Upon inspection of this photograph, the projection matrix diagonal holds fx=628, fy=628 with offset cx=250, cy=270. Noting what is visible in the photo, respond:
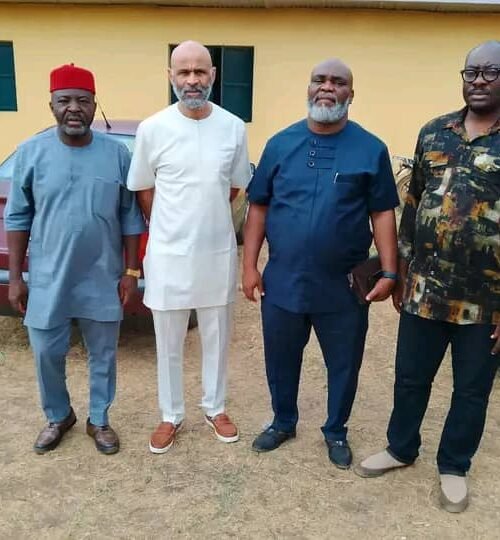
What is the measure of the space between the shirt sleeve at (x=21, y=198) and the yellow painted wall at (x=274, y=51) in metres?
7.16

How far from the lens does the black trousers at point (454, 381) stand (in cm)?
266

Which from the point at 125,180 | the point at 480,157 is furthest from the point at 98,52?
the point at 480,157

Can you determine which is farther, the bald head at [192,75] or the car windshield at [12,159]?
the car windshield at [12,159]

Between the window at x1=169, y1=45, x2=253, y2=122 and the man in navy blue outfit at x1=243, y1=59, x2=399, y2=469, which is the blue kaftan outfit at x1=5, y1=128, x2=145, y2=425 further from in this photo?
the window at x1=169, y1=45, x2=253, y2=122

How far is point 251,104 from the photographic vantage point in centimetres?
977

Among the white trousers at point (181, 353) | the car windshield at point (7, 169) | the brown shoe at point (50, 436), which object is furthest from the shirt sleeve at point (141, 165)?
the car windshield at point (7, 169)

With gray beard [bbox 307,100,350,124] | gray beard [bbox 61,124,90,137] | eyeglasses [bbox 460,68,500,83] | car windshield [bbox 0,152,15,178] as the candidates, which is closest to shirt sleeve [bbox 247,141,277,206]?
gray beard [bbox 307,100,350,124]

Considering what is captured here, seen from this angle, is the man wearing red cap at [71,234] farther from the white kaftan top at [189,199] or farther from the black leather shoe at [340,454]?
the black leather shoe at [340,454]

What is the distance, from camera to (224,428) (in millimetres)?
3350

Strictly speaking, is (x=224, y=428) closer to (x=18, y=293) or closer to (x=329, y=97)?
(x=18, y=293)

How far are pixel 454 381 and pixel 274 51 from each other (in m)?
7.66

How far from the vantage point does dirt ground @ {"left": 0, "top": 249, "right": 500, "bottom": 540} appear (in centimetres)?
267

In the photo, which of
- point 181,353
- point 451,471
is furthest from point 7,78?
point 451,471

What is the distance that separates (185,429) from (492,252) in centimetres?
188
